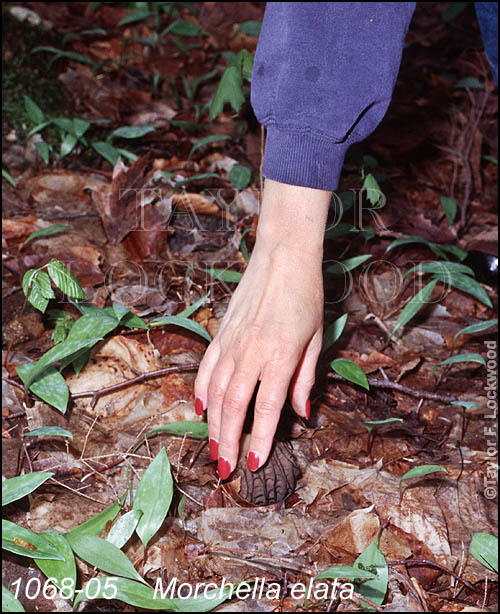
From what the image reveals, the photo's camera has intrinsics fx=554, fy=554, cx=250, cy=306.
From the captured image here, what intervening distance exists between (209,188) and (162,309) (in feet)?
2.23

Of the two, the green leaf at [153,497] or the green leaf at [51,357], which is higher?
the green leaf at [51,357]

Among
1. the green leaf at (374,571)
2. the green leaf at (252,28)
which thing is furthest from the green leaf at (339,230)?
the green leaf at (252,28)

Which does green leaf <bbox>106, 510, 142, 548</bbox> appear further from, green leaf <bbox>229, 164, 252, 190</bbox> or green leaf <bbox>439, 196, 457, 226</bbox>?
green leaf <bbox>439, 196, 457, 226</bbox>

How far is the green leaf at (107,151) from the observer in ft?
6.45

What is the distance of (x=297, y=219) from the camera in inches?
43.4

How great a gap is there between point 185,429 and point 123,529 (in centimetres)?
26

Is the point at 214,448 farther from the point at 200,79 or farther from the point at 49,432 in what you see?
the point at 200,79

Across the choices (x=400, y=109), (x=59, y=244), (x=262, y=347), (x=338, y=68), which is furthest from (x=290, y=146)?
(x=400, y=109)

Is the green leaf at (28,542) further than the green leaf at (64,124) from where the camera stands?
No

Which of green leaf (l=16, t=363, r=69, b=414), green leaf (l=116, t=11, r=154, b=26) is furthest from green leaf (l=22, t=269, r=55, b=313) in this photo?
green leaf (l=116, t=11, r=154, b=26)

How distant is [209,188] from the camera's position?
6.59ft

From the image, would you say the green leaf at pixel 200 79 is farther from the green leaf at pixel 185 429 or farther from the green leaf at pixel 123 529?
the green leaf at pixel 123 529

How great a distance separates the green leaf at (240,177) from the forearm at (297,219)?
2.64 feet

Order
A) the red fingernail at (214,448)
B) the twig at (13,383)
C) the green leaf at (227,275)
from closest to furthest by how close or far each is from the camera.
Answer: the red fingernail at (214,448), the twig at (13,383), the green leaf at (227,275)
